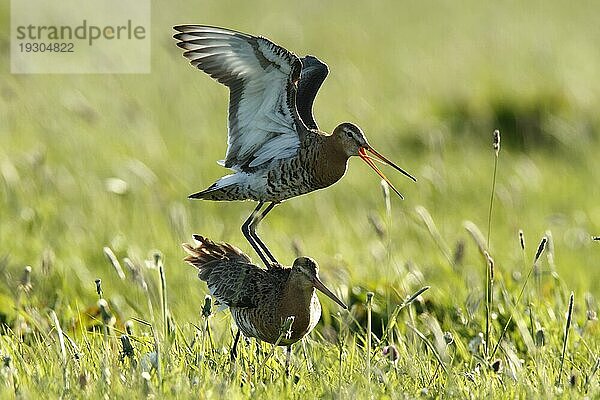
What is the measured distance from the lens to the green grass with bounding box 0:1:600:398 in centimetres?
464

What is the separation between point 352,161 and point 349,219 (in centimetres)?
194

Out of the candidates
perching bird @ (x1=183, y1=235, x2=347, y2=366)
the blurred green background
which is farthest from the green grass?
perching bird @ (x1=183, y1=235, x2=347, y2=366)

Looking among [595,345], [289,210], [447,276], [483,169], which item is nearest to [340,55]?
[483,169]

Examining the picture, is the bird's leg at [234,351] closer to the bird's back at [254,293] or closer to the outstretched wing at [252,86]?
the bird's back at [254,293]

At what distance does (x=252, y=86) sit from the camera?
18.5 ft

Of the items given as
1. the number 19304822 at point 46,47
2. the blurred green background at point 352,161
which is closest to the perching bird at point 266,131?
the blurred green background at point 352,161

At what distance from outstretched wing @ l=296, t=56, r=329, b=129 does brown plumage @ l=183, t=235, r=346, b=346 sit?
1.02 m

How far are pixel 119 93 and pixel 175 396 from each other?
9152mm

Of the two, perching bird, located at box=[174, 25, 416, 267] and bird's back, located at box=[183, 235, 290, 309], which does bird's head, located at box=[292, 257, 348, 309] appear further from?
perching bird, located at box=[174, 25, 416, 267]

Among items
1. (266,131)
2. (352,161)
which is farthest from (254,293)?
(352,161)

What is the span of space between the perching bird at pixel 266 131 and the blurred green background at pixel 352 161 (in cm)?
36

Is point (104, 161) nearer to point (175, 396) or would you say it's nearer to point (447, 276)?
point (447, 276)

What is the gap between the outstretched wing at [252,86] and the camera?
208 inches

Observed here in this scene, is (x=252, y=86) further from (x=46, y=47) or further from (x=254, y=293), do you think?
(x=46, y=47)
